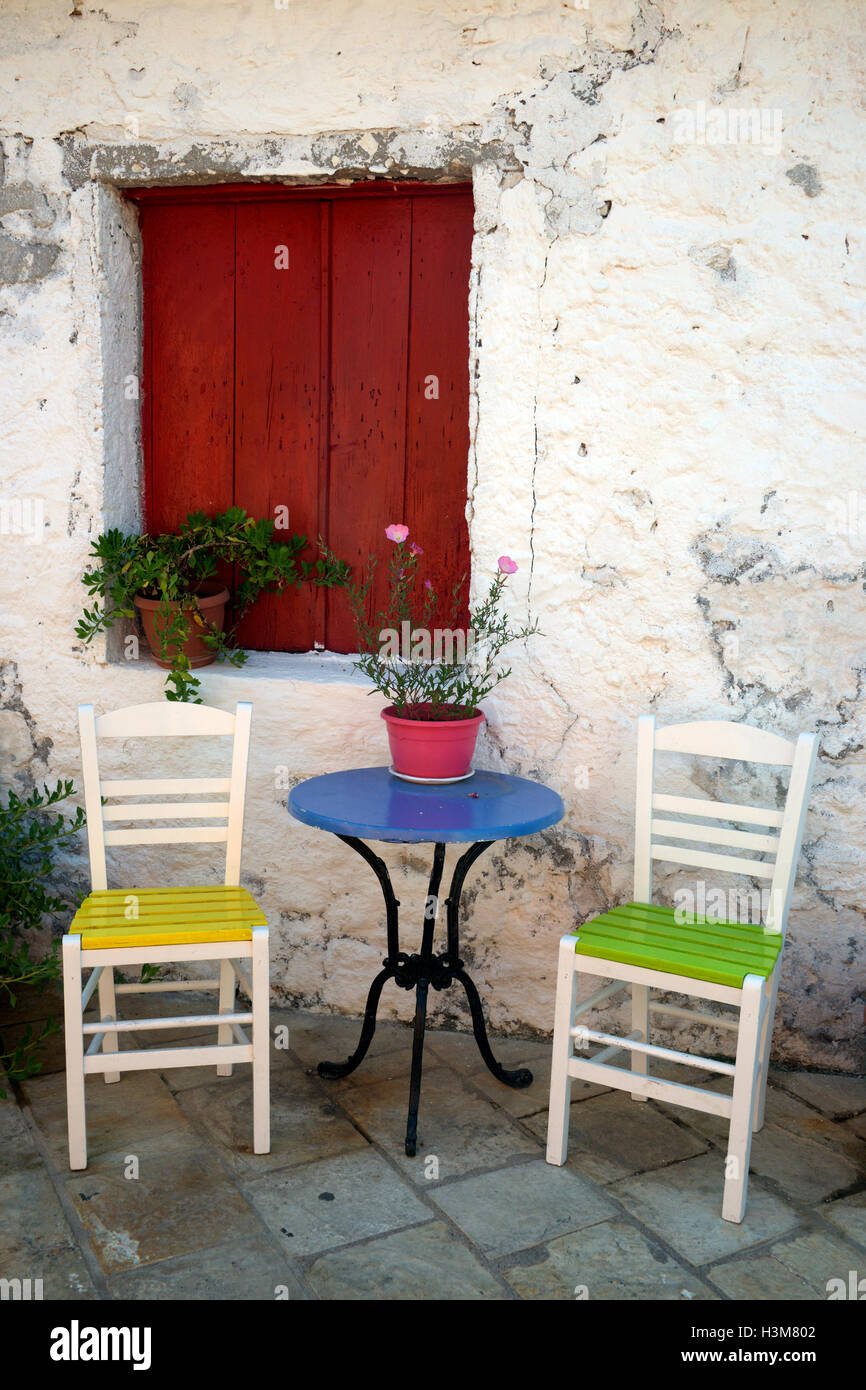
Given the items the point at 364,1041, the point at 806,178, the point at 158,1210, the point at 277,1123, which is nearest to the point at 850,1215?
the point at 364,1041

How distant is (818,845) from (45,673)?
225 centimetres

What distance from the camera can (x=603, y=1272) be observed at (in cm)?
223

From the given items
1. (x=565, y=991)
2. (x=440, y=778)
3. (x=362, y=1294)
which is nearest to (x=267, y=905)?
(x=440, y=778)

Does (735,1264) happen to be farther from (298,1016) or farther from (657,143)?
(657,143)

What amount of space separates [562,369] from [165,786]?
58.1 inches

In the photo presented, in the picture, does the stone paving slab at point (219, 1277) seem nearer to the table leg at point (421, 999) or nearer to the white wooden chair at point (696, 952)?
the table leg at point (421, 999)

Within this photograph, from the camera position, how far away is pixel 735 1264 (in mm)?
2271

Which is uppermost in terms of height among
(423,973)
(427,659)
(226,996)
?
(427,659)

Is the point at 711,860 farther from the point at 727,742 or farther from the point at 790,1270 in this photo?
the point at 790,1270

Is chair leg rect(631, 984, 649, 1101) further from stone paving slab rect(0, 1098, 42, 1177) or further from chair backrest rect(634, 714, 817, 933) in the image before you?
stone paving slab rect(0, 1098, 42, 1177)

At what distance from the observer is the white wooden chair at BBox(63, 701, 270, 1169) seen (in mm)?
2490

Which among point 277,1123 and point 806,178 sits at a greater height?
point 806,178

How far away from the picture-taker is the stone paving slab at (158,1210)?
2.27 metres
